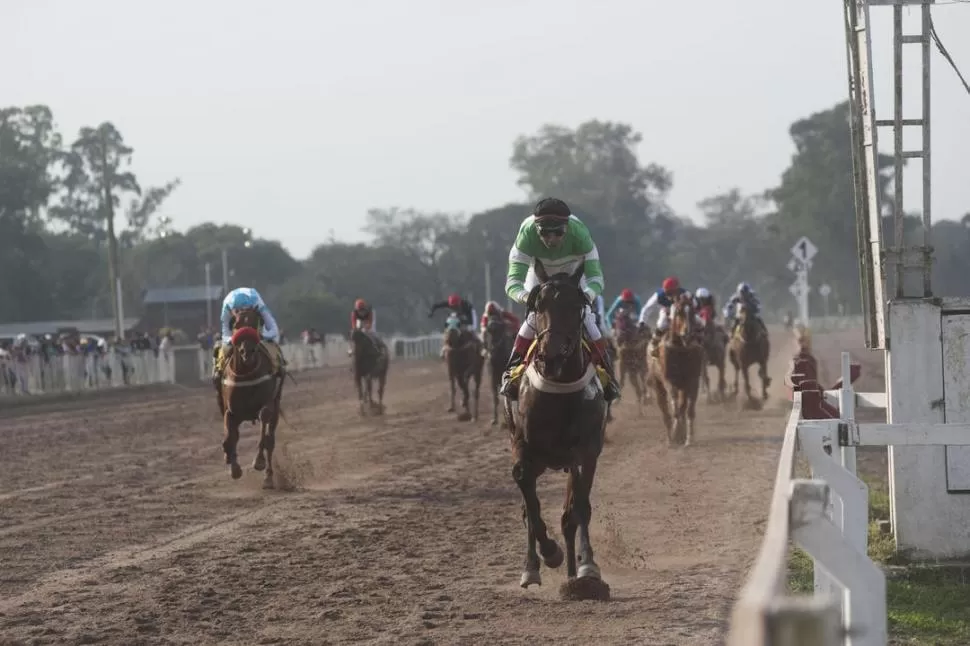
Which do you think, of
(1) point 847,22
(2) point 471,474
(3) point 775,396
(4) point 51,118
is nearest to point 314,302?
(4) point 51,118

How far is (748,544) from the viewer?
1016 cm

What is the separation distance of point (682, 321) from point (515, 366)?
30.1ft

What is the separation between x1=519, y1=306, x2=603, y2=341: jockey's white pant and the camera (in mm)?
8805

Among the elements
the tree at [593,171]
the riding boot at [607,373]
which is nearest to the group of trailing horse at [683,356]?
the riding boot at [607,373]

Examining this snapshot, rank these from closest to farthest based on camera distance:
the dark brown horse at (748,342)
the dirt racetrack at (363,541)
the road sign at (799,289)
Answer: the dirt racetrack at (363,541) < the dark brown horse at (748,342) < the road sign at (799,289)

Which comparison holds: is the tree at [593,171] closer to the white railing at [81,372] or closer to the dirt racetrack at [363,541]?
the white railing at [81,372]

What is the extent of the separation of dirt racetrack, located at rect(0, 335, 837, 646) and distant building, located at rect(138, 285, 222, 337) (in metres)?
56.0

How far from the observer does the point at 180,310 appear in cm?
7806

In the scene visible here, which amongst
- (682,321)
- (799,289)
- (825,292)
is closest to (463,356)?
(682,321)

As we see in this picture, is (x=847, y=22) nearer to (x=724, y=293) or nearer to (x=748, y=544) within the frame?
(x=748, y=544)

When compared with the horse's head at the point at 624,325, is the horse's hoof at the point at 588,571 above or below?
below

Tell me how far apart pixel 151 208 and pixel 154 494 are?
88.9m

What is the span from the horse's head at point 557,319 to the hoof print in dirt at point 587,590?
1.19m

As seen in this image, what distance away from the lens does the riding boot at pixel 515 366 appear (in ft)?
29.1
